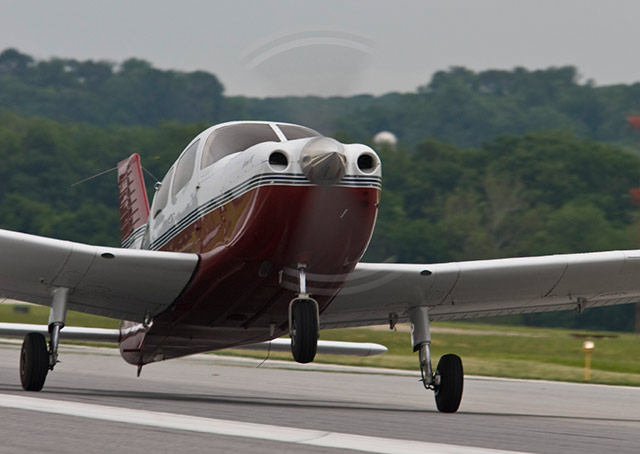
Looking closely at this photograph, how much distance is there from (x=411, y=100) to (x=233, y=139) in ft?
380

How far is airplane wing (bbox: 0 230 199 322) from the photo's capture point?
11.5 meters

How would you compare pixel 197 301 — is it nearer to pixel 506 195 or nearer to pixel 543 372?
pixel 543 372

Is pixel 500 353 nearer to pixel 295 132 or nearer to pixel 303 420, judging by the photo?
pixel 295 132

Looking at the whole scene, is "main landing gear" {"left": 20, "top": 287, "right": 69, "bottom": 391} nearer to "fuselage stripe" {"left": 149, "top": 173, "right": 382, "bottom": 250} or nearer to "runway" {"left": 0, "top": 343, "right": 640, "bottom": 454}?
"runway" {"left": 0, "top": 343, "right": 640, "bottom": 454}

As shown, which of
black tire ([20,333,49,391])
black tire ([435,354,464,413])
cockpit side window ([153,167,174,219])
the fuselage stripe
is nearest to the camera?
the fuselage stripe

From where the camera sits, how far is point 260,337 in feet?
42.5

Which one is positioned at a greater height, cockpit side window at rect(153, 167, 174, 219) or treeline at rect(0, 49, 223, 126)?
treeline at rect(0, 49, 223, 126)

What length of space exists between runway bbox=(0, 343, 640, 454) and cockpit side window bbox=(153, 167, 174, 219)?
2.49m

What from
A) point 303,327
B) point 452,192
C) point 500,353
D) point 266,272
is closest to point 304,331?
point 303,327

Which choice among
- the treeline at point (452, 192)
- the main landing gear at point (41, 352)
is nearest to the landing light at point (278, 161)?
the main landing gear at point (41, 352)

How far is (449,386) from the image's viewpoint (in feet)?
40.5

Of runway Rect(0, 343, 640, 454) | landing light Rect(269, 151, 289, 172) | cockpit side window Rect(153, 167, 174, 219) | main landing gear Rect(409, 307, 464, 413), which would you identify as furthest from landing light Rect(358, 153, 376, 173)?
cockpit side window Rect(153, 167, 174, 219)

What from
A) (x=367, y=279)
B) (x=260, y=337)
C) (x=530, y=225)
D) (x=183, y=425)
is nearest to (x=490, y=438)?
(x=183, y=425)


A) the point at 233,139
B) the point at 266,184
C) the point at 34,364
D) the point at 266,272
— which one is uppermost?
the point at 233,139
